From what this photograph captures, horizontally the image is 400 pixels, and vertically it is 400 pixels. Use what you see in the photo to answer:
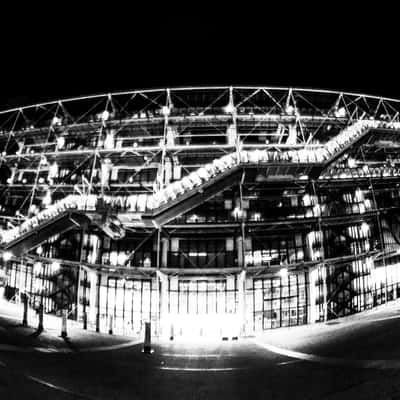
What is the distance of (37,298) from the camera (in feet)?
42.0

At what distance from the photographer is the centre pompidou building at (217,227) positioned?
33.4 ft

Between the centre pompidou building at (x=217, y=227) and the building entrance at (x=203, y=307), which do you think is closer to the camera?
the centre pompidou building at (x=217, y=227)

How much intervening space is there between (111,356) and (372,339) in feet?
24.5

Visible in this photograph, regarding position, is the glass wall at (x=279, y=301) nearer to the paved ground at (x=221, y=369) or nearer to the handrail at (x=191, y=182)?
the paved ground at (x=221, y=369)

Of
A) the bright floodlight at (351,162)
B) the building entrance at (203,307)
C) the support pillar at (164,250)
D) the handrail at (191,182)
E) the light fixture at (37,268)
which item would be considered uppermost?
the bright floodlight at (351,162)

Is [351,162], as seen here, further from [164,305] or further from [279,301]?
[164,305]

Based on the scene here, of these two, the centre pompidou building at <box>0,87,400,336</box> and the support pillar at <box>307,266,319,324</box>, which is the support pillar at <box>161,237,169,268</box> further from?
the support pillar at <box>307,266,319,324</box>

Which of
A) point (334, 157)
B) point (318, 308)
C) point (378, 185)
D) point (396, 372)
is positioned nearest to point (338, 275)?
point (318, 308)

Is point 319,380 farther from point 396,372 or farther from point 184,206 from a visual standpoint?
point 184,206

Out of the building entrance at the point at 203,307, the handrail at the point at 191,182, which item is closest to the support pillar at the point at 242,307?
the building entrance at the point at 203,307

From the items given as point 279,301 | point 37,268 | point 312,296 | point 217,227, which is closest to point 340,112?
point 217,227

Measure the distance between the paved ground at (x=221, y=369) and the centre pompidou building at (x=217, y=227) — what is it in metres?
2.62

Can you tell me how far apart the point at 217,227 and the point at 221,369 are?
530cm

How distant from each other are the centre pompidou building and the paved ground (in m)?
2.62
